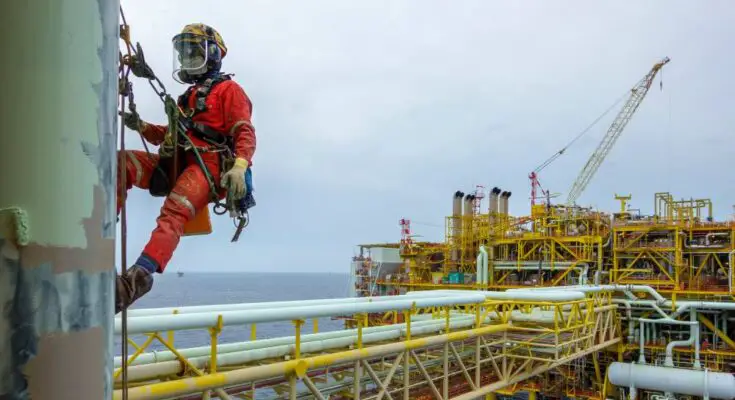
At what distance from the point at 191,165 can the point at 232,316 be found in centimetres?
249

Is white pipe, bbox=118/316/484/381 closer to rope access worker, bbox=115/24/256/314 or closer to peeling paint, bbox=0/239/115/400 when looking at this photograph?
rope access worker, bbox=115/24/256/314

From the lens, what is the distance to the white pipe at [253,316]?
5734 millimetres

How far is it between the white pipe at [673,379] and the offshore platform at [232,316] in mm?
50

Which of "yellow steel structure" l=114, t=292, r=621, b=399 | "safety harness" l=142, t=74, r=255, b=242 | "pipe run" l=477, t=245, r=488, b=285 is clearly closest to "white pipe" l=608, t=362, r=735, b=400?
"yellow steel structure" l=114, t=292, r=621, b=399

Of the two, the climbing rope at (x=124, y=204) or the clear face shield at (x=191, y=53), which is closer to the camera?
the climbing rope at (x=124, y=204)

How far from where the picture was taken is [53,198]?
1.80 m

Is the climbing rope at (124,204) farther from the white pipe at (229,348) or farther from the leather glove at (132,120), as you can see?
the white pipe at (229,348)

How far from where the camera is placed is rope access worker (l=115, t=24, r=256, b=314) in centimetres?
405

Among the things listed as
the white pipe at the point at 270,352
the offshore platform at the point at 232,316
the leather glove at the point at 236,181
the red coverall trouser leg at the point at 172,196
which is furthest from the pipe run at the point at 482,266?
the leather glove at the point at 236,181

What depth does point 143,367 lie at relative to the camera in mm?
6133

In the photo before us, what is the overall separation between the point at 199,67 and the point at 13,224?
11.0 feet

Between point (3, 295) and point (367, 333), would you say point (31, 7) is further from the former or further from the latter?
point (367, 333)

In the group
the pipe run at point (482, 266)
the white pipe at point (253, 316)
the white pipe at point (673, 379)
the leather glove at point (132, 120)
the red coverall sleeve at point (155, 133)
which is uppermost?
the red coverall sleeve at point (155, 133)

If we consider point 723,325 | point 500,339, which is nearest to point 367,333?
point 500,339
